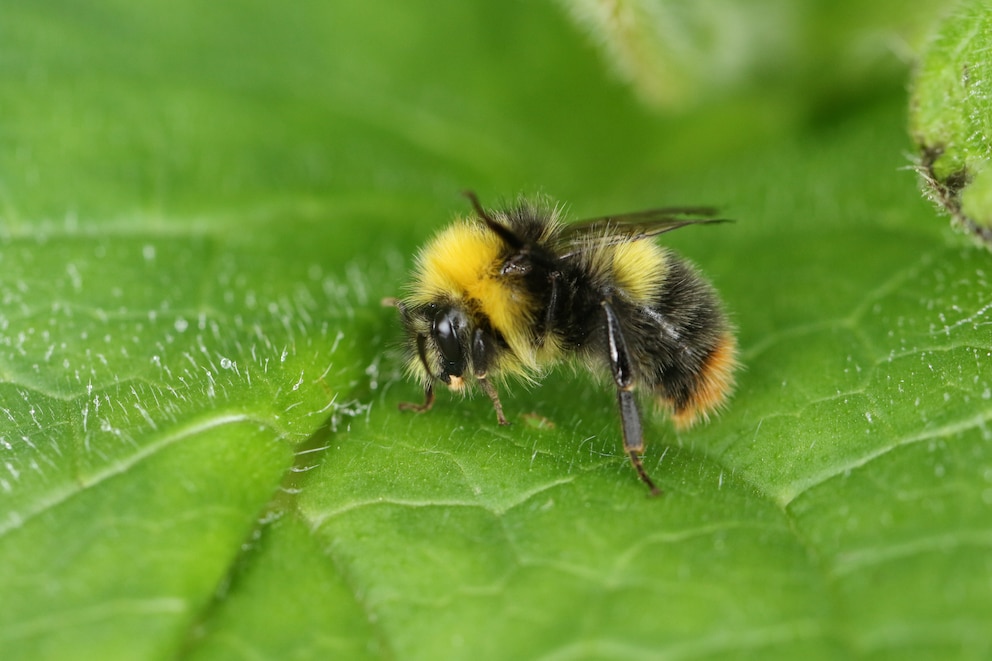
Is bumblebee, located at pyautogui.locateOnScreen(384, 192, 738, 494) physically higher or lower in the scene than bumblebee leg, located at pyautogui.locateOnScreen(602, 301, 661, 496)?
higher

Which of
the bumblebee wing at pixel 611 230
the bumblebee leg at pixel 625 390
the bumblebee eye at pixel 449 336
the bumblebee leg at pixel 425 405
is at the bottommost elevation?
the bumblebee leg at pixel 625 390

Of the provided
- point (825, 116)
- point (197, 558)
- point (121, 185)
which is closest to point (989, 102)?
point (825, 116)

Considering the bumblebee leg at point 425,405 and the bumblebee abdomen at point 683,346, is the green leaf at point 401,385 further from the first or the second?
the bumblebee abdomen at point 683,346

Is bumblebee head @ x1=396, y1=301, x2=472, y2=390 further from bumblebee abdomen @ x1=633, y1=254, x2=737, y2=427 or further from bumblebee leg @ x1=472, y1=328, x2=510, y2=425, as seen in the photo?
bumblebee abdomen @ x1=633, y1=254, x2=737, y2=427

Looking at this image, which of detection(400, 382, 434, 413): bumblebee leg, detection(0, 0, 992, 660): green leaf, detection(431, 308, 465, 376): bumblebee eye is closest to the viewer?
detection(0, 0, 992, 660): green leaf

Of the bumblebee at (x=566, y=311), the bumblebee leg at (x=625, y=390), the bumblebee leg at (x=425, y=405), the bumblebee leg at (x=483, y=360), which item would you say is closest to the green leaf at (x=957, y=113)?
the bumblebee at (x=566, y=311)

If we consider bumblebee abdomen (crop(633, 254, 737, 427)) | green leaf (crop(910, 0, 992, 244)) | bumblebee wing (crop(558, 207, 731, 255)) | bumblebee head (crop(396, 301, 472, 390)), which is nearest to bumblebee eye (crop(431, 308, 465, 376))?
bumblebee head (crop(396, 301, 472, 390))
